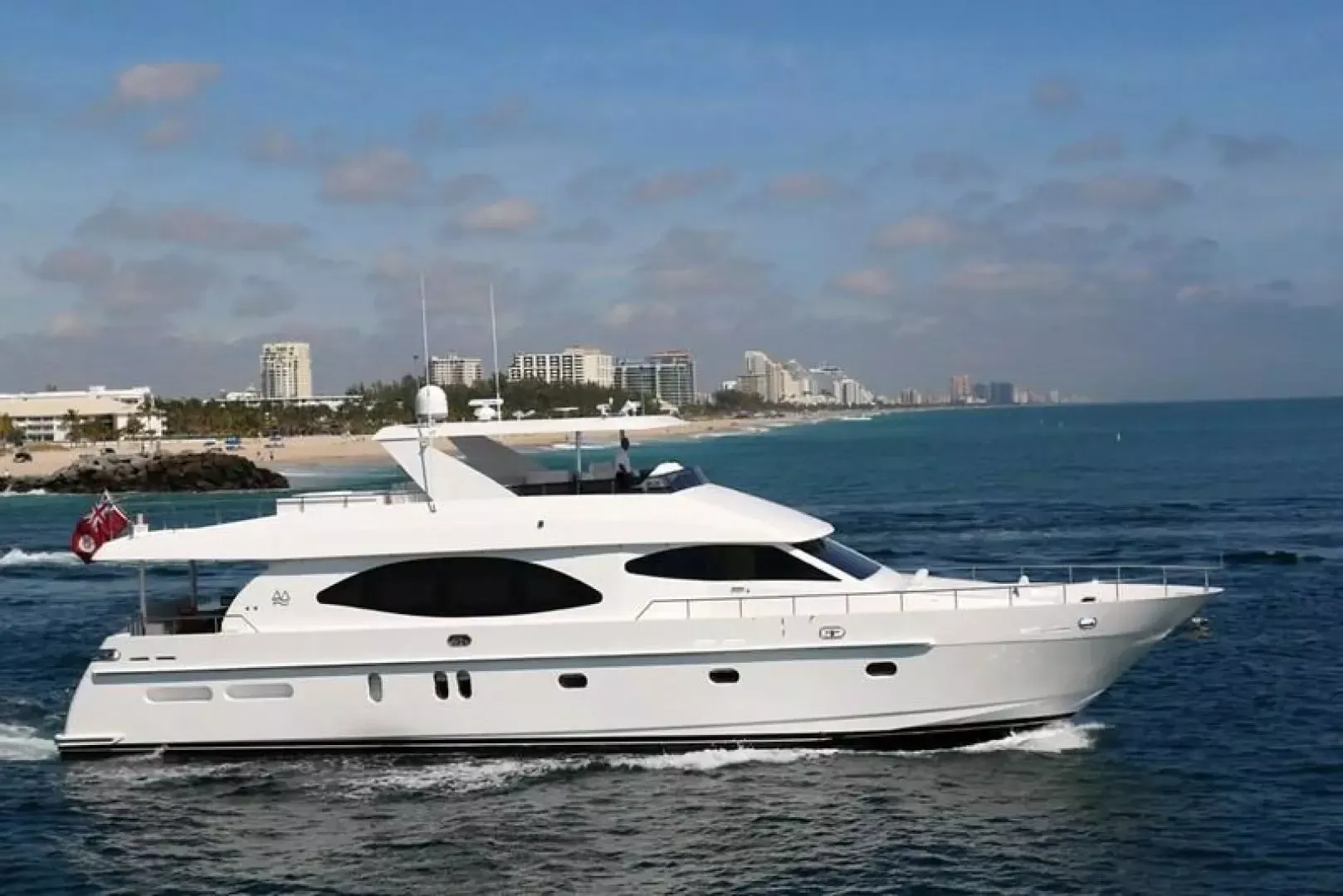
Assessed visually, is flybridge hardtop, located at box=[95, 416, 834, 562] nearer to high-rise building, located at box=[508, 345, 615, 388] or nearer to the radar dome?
the radar dome

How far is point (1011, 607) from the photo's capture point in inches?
559

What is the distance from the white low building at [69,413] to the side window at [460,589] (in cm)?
11877

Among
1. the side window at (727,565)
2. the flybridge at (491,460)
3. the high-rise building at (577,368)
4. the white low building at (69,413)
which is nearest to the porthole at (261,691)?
the flybridge at (491,460)

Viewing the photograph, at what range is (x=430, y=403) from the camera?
53.6 ft

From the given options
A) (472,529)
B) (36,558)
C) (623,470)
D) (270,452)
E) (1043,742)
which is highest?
(270,452)

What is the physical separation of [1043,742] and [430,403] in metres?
7.69

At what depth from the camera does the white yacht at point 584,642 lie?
14289 millimetres

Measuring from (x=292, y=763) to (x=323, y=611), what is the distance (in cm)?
164

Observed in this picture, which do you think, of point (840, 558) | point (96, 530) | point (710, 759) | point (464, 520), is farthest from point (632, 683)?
point (96, 530)

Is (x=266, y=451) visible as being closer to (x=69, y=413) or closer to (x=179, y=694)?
(x=69, y=413)

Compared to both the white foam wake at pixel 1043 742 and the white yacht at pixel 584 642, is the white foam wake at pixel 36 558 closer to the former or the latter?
the white yacht at pixel 584 642

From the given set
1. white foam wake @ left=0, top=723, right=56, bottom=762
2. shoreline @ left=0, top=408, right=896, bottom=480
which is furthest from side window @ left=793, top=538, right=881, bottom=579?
shoreline @ left=0, top=408, right=896, bottom=480

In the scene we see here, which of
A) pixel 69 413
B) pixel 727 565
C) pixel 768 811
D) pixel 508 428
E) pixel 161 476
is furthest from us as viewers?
pixel 69 413

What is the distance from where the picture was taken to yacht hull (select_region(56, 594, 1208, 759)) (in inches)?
560
